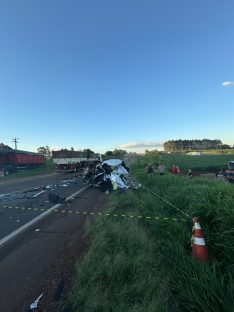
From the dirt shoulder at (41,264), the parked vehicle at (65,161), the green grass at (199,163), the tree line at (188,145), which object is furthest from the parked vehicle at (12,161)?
the tree line at (188,145)

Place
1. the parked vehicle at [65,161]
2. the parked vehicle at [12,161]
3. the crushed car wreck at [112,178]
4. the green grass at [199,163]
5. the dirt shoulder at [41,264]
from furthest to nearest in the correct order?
1. the green grass at [199,163]
2. the parked vehicle at [12,161]
3. the parked vehicle at [65,161]
4. the crushed car wreck at [112,178]
5. the dirt shoulder at [41,264]

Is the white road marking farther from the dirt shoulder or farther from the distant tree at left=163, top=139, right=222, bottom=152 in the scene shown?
the distant tree at left=163, top=139, right=222, bottom=152

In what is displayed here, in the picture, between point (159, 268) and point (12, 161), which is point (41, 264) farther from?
point (12, 161)

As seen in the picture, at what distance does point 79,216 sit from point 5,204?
4.40 metres

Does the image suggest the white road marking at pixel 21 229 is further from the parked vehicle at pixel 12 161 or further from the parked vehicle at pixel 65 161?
the parked vehicle at pixel 12 161

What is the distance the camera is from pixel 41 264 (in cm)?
509

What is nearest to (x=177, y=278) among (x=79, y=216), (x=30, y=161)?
(x=79, y=216)

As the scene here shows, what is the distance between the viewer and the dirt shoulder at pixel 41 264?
3896mm

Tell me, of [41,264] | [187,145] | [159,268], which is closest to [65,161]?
[41,264]

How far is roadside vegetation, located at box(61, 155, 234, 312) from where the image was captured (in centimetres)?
342

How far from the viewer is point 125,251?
5188 millimetres

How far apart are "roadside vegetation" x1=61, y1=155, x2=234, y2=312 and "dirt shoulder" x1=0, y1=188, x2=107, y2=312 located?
327 millimetres

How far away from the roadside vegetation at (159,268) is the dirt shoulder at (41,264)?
327 millimetres

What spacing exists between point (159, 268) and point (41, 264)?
2243 mm
